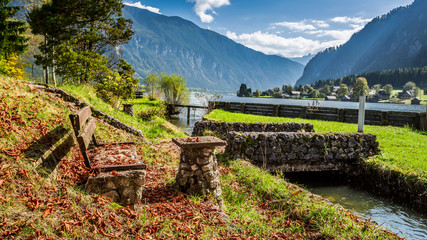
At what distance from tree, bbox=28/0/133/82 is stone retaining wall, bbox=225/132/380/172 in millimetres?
10232

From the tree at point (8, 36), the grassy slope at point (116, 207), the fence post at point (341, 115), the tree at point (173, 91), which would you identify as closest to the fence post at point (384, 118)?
the fence post at point (341, 115)

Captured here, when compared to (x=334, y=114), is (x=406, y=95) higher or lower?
higher

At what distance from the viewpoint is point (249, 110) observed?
2225 centimetres

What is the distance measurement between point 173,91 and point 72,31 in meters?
9.97

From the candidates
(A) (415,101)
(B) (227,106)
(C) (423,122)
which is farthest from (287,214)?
(A) (415,101)

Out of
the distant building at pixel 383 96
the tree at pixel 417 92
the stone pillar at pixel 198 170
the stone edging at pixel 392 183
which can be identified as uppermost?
the tree at pixel 417 92

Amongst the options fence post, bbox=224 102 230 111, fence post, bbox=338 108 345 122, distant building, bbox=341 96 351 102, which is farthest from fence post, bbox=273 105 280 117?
distant building, bbox=341 96 351 102

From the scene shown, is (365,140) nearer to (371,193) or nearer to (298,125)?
(371,193)

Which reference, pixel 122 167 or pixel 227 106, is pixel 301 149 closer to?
pixel 122 167

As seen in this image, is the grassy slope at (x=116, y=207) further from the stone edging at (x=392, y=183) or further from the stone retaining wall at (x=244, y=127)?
the stone retaining wall at (x=244, y=127)

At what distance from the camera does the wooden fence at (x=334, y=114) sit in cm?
1515

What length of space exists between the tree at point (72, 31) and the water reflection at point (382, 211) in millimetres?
12781

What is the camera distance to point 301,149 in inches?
315

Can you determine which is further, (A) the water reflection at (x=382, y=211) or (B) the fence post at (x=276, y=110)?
→ (B) the fence post at (x=276, y=110)
